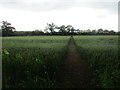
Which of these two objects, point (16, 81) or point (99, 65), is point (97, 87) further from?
point (16, 81)

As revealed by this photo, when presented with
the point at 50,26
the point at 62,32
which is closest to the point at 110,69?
the point at 62,32

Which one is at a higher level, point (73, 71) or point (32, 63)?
point (32, 63)

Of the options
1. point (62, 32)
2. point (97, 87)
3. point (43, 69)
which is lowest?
point (97, 87)

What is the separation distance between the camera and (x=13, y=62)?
15.4 feet

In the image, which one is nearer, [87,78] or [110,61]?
[87,78]

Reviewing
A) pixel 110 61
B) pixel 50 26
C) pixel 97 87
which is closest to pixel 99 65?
pixel 110 61

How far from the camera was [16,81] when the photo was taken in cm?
398

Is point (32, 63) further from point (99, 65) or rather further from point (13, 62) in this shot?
point (99, 65)

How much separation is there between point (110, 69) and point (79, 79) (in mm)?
1349

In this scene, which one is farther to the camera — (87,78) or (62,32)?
(62,32)

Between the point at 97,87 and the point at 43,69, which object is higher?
the point at 43,69

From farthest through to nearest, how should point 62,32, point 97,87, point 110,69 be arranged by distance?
point 62,32, point 110,69, point 97,87

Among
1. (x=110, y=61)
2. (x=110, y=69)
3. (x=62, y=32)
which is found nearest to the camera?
(x=110, y=69)

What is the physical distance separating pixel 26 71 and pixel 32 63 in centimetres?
54
